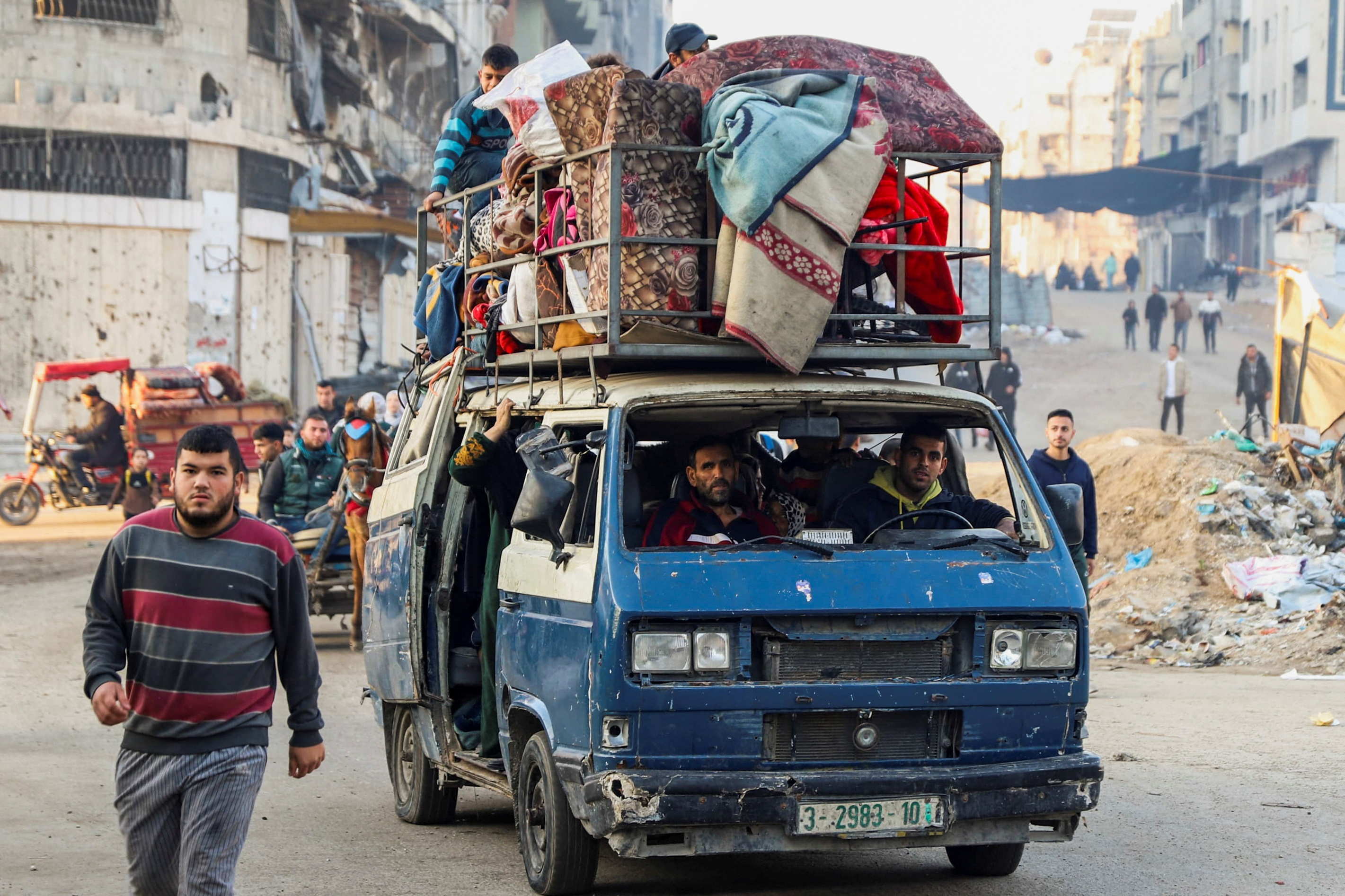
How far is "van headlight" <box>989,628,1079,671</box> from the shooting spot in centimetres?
566

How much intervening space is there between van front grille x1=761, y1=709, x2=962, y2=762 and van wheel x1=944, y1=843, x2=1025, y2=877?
89 centimetres

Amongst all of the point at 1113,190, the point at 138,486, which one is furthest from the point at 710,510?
the point at 1113,190

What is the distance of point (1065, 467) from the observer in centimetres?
1078

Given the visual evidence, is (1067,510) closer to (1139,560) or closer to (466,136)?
(466,136)

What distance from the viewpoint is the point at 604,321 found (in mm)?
6273

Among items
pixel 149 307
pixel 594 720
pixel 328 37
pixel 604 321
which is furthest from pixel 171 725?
pixel 328 37

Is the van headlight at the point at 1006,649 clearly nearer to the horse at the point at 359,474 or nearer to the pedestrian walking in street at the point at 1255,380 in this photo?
the horse at the point at 359,474

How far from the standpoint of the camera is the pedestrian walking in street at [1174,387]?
99.3 feet

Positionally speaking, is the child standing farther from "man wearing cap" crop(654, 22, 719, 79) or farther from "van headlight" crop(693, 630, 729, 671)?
"van headlight" crop(693, 630, 729, 671)

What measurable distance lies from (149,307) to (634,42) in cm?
5998

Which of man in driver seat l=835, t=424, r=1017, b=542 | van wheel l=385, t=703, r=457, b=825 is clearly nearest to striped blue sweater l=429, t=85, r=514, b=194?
van wheel l=385, t=703, r=457, b=825

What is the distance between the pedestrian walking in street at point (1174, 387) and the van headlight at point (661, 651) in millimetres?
26183

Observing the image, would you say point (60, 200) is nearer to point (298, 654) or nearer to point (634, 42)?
point (298, 654)

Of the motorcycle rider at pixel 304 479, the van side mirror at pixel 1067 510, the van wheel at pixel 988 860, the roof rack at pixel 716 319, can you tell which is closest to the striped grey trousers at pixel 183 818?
the roof rack at pixel 716 319
